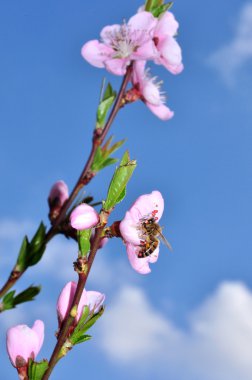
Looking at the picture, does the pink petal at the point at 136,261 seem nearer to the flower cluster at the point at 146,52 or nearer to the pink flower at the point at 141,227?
the pink flower at the point at 141,227

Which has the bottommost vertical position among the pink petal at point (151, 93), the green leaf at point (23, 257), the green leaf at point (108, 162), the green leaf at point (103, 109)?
the green leaf at point (23, 257)

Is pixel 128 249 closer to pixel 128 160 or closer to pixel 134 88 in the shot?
pixel 128 160

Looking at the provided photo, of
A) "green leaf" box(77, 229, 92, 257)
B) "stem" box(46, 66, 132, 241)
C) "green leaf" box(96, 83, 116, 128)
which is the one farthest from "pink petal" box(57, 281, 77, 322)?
"green leaf" box(96, 83, 116, 128)

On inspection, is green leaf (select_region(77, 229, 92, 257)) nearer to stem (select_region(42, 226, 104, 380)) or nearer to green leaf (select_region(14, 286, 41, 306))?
stem (select_region(42, 226, 104, 380))

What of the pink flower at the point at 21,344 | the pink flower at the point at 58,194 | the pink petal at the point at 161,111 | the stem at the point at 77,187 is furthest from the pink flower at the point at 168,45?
the pink flower at the point at 21,344

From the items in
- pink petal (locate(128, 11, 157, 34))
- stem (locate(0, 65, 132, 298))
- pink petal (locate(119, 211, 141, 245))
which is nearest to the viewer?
pink petal (locate(119, 211, 141, 245))

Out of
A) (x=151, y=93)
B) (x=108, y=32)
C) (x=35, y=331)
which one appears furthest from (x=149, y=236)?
(x=108, y=32)

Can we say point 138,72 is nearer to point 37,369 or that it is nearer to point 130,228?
point 130,228
